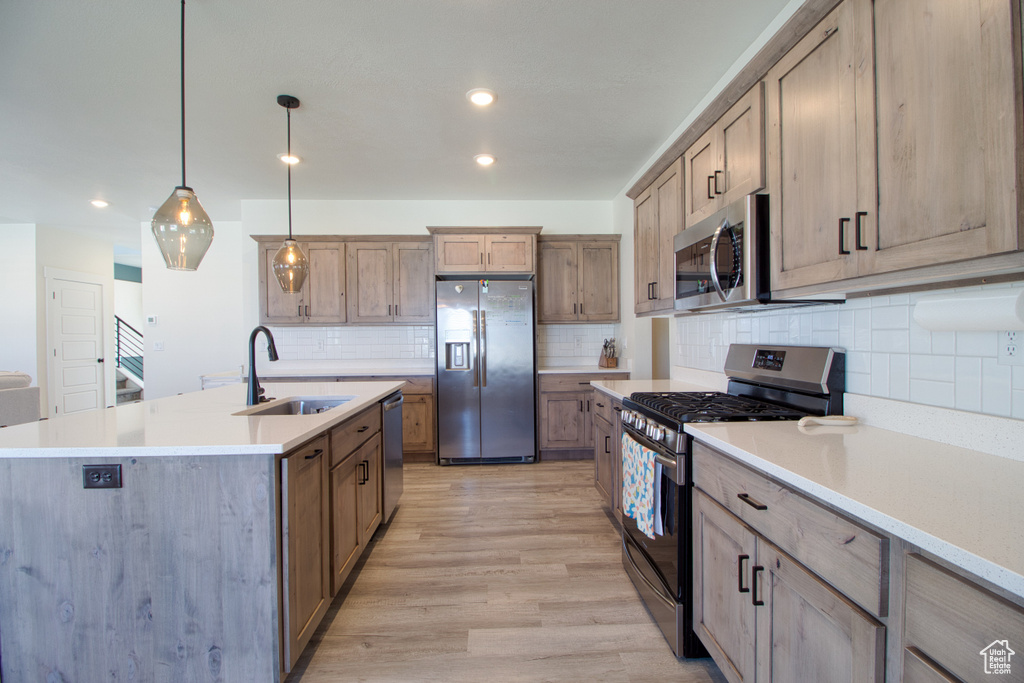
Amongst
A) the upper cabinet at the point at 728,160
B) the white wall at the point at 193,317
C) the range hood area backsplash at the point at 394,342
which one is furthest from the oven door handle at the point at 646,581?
the white wall at the point at 193,317

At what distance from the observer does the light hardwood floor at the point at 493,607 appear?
1.66 m

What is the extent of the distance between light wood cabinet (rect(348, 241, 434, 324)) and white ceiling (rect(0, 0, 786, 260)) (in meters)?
0.65

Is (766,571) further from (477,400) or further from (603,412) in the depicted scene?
(477,400)

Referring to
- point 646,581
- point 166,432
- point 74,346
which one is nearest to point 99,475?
point 166,432

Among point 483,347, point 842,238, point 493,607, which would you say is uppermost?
point 842,238

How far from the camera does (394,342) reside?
189 inches

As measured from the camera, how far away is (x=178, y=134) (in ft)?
10.4

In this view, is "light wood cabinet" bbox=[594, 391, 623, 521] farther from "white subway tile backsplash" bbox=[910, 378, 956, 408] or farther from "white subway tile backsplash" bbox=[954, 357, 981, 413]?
"white subway tile backsplash" bbox=[954, 357, 981, 413]

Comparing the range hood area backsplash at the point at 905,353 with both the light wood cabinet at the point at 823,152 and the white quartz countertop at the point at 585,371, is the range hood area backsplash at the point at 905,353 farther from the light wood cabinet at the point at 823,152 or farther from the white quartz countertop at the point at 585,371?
the white quartz countertop at the point at 585,371

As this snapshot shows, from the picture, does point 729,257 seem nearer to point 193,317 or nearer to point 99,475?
point 99,475

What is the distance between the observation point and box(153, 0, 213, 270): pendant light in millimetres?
1806

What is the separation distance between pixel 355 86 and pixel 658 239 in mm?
1963

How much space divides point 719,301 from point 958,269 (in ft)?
3.10

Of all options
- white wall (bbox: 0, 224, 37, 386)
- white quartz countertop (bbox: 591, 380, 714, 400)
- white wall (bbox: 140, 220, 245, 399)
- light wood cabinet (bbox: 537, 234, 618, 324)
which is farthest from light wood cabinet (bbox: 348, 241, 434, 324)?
white wall (bbox: 0, 224, 37, 386)
